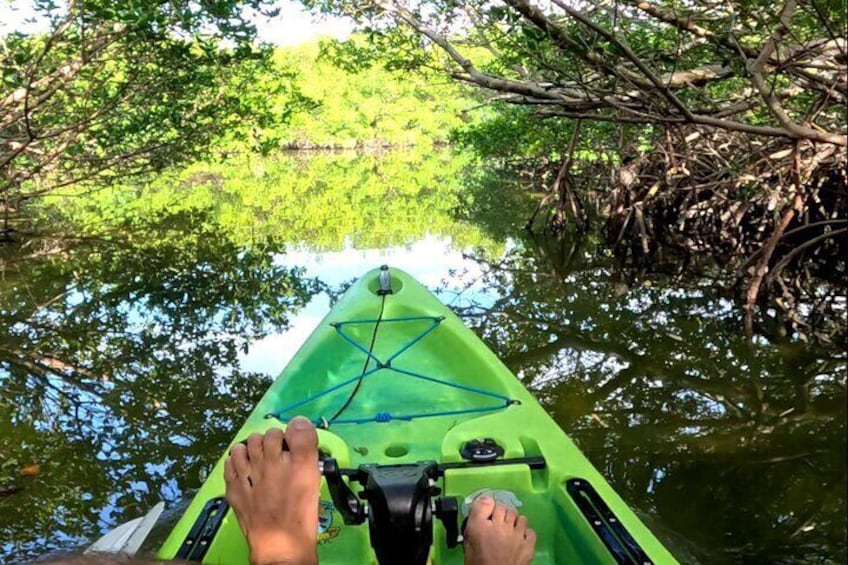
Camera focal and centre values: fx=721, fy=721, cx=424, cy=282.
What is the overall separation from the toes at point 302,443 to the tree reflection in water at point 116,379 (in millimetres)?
1436

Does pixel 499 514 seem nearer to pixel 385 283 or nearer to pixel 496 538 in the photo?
pixel 496 538

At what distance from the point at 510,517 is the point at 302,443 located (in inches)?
21.3

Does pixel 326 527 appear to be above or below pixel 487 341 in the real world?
below

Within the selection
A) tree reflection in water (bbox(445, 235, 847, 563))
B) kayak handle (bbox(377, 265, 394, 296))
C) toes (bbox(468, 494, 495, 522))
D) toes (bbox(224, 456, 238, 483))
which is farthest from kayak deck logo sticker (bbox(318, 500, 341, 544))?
kayak handle (bbox(377, 265, 394, 296))

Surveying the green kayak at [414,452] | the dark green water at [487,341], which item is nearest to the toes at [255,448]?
the green kayak at [414,452]

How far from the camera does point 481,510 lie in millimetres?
1759

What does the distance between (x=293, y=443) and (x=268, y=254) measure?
7.03m

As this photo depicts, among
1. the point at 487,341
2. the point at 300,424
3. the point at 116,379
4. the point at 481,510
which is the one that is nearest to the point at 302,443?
the point at 300,424

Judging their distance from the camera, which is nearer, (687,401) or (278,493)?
(278,493)

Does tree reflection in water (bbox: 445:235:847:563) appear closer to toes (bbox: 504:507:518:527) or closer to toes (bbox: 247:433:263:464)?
toes (bbox: 504:507:518:527)

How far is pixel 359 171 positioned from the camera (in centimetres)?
2503

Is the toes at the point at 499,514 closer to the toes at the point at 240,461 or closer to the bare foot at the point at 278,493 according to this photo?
the bare foot at the point at 278,493

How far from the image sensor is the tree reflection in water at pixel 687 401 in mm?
2707

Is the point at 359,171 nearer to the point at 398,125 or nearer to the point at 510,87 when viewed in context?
the point at 398,125
